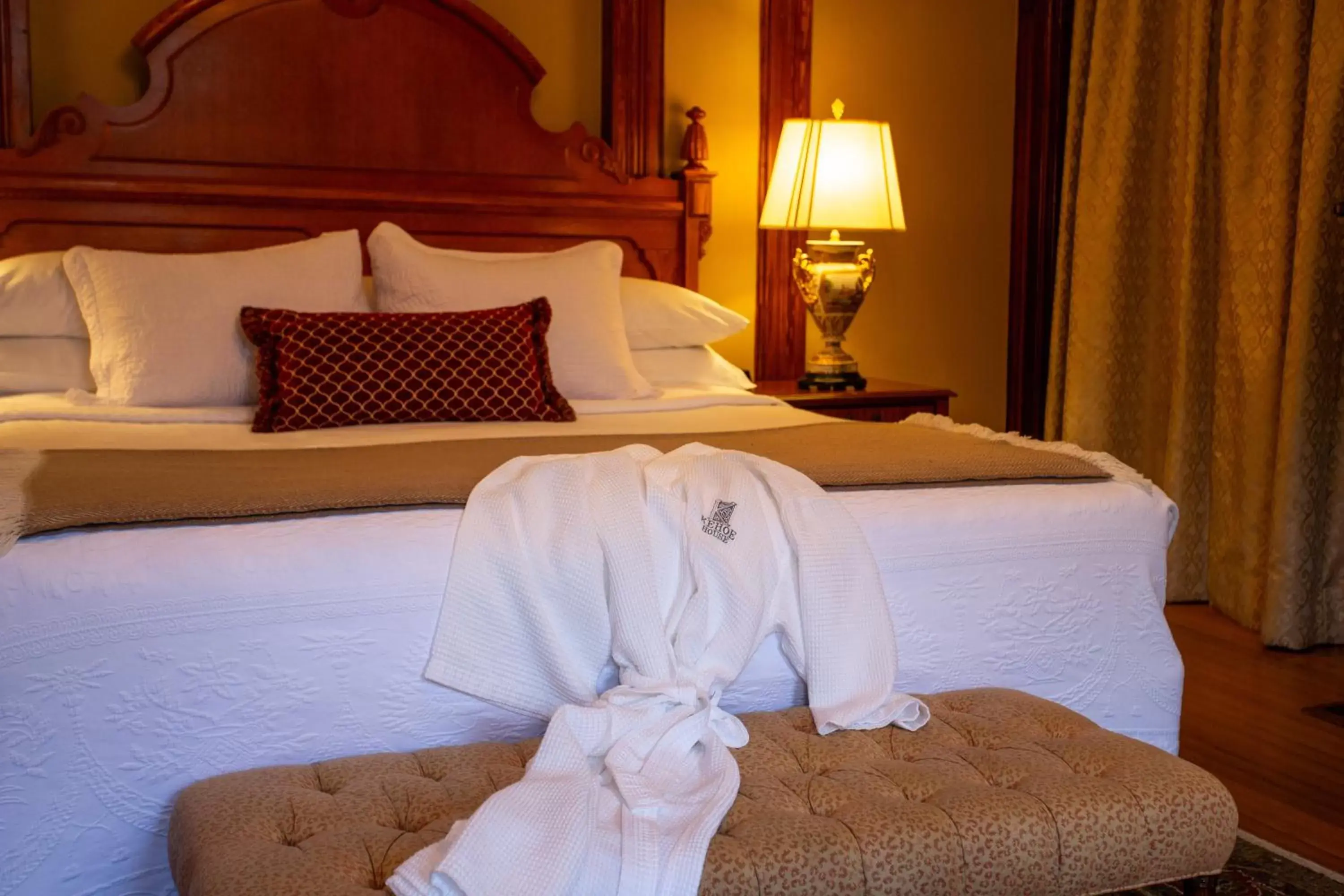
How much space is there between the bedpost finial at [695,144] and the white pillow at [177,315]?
1285 mm

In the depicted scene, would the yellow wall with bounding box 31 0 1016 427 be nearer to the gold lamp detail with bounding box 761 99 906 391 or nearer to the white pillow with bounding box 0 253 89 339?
the gold lamp detail with bounding box 761 99 906 391

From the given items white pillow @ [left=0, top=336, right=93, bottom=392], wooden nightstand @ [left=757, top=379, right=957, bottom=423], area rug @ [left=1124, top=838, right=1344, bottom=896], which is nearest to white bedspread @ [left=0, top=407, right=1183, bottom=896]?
area rug @ [left=1124, top=838, right=1344, bottom=896]

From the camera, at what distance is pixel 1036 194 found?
4492mm

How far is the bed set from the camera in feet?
→ 5.75

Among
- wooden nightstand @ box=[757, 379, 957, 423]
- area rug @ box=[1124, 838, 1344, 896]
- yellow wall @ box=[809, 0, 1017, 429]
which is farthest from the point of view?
yellow wall @ box=[809, 0, 1017, 429]

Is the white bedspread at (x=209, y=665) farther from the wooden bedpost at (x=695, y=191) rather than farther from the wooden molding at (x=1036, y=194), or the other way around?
the wooden molding at (x=1036, y=194)

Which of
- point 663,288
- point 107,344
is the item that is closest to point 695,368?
point 663,288

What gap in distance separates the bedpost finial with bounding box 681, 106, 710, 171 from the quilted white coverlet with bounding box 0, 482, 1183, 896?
2075 millimetres

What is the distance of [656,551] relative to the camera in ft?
6.50

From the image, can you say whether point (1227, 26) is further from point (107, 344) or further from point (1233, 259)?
point (107, 344)

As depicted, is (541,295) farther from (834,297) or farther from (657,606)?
(657,606)

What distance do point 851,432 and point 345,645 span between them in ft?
3.75

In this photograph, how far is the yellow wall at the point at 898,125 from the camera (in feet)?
13.1

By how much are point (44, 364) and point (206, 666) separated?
5.16 feet
